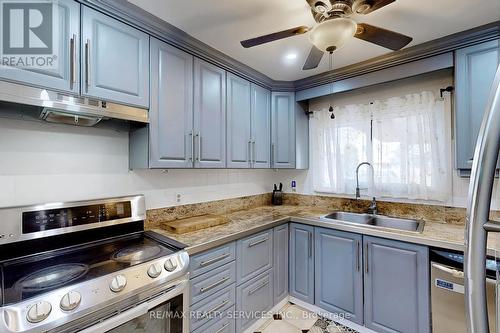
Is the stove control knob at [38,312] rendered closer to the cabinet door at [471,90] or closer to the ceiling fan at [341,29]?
the ceiling fan at [341,29]

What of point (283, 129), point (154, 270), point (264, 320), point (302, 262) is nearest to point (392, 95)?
point (283, 129)

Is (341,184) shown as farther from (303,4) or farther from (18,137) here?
(18,137)

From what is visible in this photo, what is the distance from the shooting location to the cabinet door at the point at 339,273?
1.97m

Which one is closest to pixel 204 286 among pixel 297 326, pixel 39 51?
pixel 297 326

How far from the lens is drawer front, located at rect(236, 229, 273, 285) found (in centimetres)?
186

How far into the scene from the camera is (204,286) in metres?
1.57

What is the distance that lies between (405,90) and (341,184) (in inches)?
44.6

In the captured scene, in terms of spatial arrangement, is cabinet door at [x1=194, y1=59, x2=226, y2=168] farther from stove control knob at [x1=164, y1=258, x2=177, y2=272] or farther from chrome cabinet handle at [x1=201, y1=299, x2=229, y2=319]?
chrome cabinet handle at [x1=201, y1=299, x2=229, y2=319]

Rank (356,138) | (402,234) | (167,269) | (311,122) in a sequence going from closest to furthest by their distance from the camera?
(167,269) < (402,234) < (356,138) < (311,122)

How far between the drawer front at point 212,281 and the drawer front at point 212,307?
0.12 feet

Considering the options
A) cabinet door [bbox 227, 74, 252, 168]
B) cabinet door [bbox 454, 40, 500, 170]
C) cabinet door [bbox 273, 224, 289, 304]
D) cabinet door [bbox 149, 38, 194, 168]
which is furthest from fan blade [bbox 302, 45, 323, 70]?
cabinet door [bbox 273, 224, 289, 304]

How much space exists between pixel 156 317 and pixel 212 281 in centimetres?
44

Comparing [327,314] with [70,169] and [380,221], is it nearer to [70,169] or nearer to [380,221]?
[380,221]

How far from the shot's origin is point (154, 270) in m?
1.23
